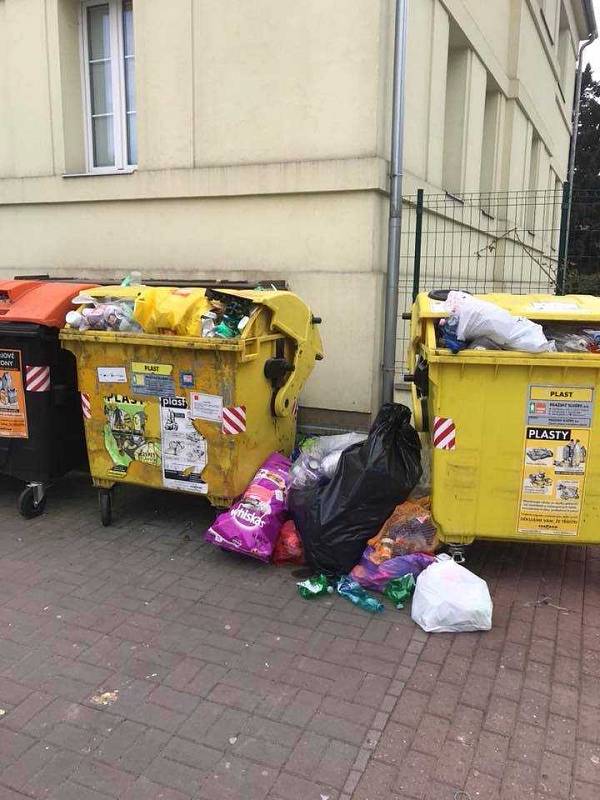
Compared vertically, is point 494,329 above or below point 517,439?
above

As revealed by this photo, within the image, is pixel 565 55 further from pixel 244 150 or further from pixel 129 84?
pixel 244 150

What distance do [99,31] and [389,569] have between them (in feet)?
20.2

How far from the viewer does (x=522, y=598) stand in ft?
11.4

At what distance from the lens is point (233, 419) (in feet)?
12.9

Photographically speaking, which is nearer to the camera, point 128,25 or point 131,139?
point 128,25

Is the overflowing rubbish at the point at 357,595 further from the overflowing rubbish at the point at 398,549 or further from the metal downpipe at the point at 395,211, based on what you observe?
the metal downpipe at the point at 395,211

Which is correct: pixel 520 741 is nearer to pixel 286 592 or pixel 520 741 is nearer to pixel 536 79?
pixel 286 592

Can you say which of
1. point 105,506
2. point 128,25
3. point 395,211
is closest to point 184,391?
point 105,506

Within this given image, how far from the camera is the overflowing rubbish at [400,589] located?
11.1 ft

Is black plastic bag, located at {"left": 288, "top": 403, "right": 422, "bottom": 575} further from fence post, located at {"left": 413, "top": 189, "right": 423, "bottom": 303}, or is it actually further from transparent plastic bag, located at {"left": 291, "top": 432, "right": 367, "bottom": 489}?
fence post, located at {"left": 413, "top": 189, "right": 423, "bottom": 303}

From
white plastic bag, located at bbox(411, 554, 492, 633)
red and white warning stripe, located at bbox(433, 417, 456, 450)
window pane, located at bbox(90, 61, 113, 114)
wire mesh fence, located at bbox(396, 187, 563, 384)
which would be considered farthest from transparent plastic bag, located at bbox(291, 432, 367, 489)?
window pane, located at bbox(90, 61, 113, 114)

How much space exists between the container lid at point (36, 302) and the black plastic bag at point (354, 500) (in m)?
2.02

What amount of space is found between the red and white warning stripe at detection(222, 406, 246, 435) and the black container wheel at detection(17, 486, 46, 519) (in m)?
1.62

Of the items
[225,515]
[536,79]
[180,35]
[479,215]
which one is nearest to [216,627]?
[225,515]
